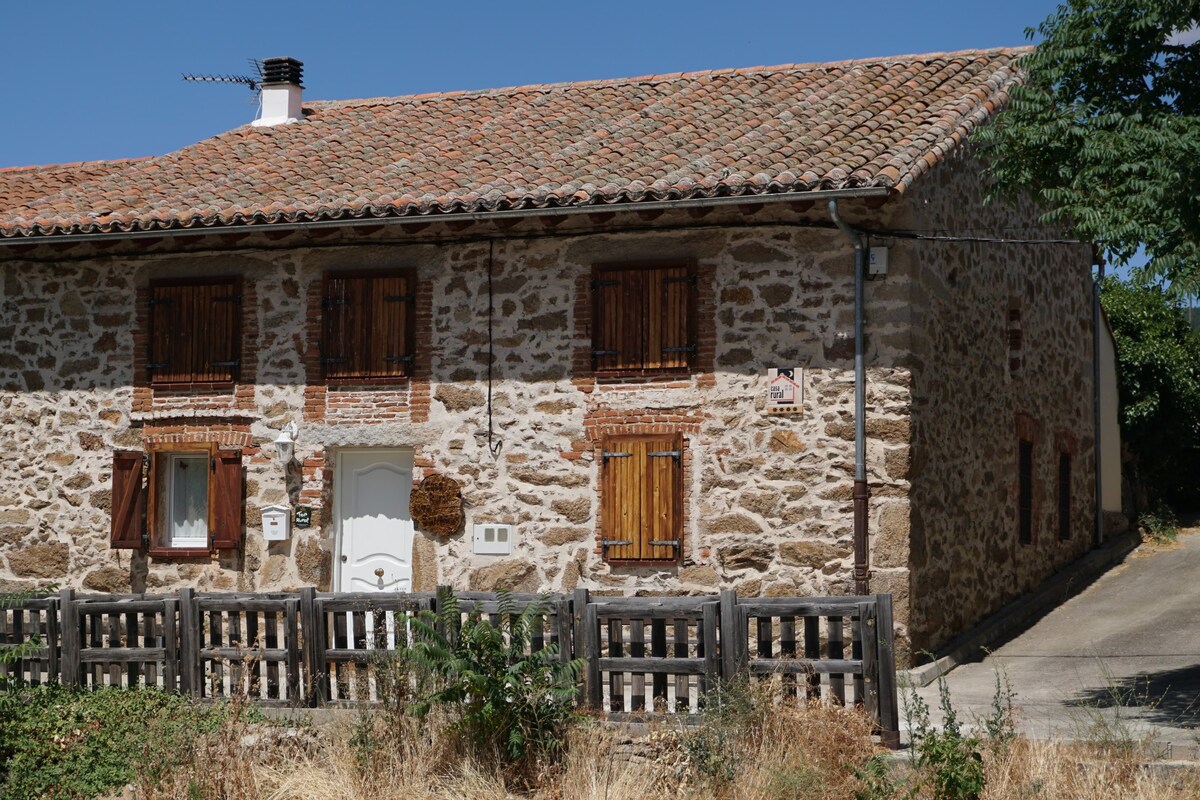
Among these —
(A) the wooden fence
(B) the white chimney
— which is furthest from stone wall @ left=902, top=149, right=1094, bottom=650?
(B) the white chimney

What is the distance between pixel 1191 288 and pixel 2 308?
36.9ft

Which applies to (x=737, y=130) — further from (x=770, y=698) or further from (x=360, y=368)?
(x=770, y=698)

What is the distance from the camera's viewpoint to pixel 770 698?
28.5ft

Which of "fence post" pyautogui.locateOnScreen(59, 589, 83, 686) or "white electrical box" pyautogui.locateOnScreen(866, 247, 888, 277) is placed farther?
"white electrical box" pyautogui.locateOnScreen(866, 247, 888, 277)

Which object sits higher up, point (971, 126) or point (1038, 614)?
point (971, 126)

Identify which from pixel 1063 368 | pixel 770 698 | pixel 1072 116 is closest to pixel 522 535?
pixel 770 698

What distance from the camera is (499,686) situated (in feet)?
28.2

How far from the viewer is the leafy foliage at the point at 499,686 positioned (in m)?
8.57

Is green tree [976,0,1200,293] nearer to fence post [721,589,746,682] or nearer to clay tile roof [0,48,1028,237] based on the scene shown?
clay tile roof [0,48,1028,237]

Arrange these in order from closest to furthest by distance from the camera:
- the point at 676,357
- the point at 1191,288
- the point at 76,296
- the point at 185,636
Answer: the point at 1191,288 → the point at 185,636 → the point at 676,357 → the point at 76,296

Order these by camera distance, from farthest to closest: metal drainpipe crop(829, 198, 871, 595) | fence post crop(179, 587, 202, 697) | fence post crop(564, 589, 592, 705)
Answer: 1. metal drainpipe crop(829, 198, 871, 595)
2. fence post crop(179, 587, 202, 697)
3. fence post crop(564, 589, 592, 705)

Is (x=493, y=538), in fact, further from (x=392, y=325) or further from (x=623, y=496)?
(x=392, y=325)

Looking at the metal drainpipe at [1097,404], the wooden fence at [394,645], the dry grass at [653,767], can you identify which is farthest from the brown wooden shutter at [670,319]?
the metal drainpipe at [1097,404]

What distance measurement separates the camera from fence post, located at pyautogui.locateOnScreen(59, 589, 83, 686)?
1055cm
